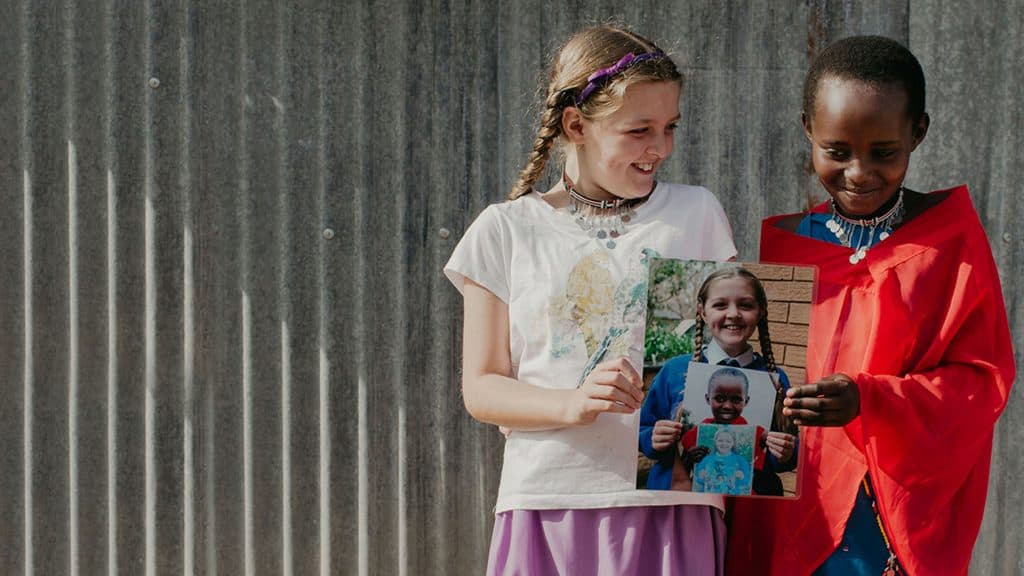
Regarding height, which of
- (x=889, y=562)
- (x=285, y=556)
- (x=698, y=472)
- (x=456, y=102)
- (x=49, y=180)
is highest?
(x=456, y=102)

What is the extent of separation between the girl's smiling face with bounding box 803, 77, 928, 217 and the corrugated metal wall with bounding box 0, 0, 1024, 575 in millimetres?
1061

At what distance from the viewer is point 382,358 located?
345cm

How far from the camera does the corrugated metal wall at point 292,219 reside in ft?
11.1

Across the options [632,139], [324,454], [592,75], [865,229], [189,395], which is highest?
[592,75]

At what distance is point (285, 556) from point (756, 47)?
2007mm

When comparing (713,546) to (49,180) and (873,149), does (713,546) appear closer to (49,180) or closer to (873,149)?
(873,149)

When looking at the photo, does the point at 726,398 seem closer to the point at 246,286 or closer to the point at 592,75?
the point at 592,75

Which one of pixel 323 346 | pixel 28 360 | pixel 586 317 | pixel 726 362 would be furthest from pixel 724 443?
pixel 28 360

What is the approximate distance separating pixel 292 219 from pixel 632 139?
1.35 m

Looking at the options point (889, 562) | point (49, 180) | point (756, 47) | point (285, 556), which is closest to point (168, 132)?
point (49, 180)

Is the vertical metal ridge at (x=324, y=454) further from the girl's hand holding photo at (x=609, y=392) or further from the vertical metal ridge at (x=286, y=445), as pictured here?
the girl's hand holding photo at (x=609, y=392)

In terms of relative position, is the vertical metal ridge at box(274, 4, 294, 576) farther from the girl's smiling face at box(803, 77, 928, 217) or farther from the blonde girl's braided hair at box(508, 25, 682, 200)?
the girl's smiling face at box(803, 77, 928, 217)

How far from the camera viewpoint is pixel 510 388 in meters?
2.37

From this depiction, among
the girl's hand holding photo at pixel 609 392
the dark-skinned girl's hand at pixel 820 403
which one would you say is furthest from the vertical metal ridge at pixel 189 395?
the dark-skinned girl's hand at pixel 820 403
